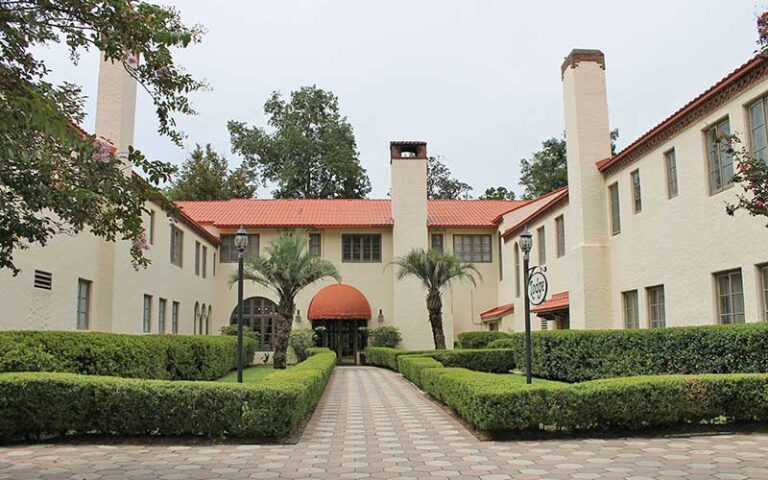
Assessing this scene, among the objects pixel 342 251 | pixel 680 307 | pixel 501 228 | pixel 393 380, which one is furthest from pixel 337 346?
pixel 680 307

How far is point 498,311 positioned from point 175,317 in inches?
591

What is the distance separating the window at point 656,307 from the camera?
17.4 m

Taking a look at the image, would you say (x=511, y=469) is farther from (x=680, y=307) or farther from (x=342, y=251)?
(x=342, y=251)

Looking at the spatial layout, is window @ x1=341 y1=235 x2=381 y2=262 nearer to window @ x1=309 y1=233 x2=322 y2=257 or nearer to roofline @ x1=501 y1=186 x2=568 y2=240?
window @ x1=309 y1=233 x2=322 y2=257

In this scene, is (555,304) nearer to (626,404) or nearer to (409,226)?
(409,226)

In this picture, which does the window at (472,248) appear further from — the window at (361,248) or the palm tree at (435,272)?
A: the palm tree at (435,272)

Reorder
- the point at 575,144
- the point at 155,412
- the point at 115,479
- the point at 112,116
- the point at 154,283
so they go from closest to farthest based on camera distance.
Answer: the point at 115,479
the point at 155,412
the point at 112,116
the point at 575,144
the point at 154,283

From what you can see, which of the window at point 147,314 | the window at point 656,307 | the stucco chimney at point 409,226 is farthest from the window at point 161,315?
the window at point 656,307

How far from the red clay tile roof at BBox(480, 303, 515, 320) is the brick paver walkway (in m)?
20.1

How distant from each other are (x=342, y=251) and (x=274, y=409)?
2529 cm

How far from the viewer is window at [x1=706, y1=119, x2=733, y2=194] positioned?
→ 14363 millimetres

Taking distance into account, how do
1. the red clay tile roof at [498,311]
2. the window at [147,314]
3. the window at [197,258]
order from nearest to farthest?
the window at [147,314]
the window at [197,258]
the red clay tile roof at [498,311]

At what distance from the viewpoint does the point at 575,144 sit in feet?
69.9

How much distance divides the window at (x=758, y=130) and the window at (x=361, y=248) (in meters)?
22.9
